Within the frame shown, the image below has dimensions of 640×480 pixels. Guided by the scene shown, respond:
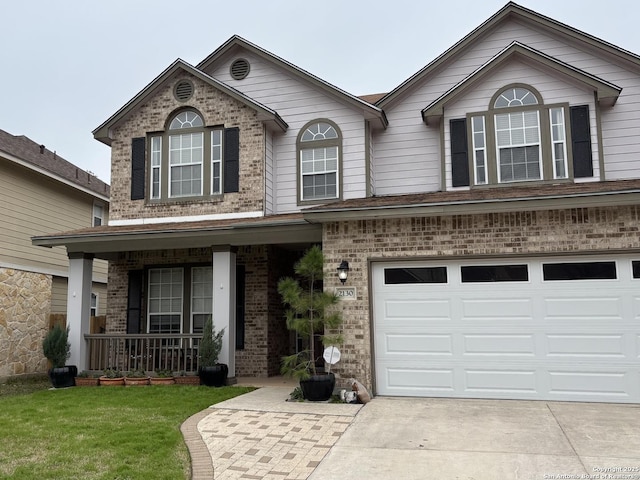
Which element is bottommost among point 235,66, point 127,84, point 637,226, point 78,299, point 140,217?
point 78,299

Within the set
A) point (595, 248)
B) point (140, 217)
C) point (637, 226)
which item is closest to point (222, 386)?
point (140, 217)

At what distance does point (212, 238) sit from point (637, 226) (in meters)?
7.53

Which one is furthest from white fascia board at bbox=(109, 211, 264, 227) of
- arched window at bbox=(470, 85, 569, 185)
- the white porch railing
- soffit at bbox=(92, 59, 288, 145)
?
arched window at bbox=(470, 85, 569, 185)

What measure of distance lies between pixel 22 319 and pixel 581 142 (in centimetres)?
1381

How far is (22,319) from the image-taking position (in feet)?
44.9

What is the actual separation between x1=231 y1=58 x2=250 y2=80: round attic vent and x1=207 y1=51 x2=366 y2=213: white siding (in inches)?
4.4

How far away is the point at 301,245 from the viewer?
1237 centimetres

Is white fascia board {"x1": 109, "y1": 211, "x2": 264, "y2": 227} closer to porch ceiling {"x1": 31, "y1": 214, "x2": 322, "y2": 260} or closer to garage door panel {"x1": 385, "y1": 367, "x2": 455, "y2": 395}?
porch ceiling {"x1": 31, "y1": 214, "x2": 322, "y2": 260}

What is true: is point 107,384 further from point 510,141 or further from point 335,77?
point 335,77

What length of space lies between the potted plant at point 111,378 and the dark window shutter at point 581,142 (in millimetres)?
9992

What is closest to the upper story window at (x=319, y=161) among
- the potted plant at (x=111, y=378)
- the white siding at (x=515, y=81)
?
the white siding at (x=515, y=81)

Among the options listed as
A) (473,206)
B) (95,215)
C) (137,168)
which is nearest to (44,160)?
(95,215)

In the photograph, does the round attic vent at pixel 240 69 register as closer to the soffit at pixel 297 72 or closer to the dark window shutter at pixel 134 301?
the soffit at pixel 297 72

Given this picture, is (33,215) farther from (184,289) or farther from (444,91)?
(444,91)
